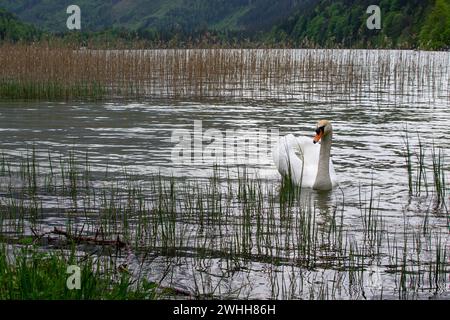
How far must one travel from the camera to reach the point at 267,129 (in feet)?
70.0

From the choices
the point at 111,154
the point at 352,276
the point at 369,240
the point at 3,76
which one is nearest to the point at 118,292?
the point at 352,276

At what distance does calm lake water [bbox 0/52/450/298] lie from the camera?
405 inches

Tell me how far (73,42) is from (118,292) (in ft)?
85.8

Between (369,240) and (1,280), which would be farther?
(369,240)

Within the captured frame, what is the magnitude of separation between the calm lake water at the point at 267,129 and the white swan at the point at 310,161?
0.29m

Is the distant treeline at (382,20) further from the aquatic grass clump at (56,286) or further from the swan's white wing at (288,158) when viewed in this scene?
the aquatic grass clump at (56,286)

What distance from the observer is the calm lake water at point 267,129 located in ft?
33.8

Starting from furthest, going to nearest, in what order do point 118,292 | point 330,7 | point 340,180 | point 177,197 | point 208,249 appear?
point 330,7, point 340,180, point 177,197, point 208,249, point 118,292

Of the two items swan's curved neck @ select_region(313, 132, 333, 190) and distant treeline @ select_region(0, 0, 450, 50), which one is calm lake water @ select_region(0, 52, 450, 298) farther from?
distant treeline @ select_region(0, 0, 450, 50)

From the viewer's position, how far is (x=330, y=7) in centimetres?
14512

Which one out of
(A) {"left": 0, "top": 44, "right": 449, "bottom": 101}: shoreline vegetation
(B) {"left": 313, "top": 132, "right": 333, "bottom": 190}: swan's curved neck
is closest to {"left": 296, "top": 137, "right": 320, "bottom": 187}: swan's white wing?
(B) {"left": 313, "top": 132, "right": 333, "bottom": 190}: swan's curved neck

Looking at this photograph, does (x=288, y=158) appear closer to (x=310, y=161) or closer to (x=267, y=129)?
(x=310, y=161)

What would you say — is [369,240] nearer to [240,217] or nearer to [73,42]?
[240,217]

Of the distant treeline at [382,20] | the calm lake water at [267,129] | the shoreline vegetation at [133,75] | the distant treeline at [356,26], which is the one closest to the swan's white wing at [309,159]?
the calm lake water at [267,129]
